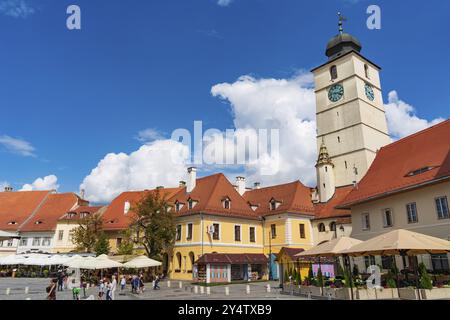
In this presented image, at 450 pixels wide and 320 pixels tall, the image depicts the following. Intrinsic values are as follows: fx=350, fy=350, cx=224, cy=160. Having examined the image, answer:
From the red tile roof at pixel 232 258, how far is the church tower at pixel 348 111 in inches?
523

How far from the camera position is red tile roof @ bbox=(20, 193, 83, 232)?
53375 mm

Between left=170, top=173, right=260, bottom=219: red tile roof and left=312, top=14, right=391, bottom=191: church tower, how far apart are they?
1195cm

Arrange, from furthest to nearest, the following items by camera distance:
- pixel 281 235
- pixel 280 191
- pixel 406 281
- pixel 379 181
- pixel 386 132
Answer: pixel 386 132, pixel 280 191, pixel 281 235, pixel 379 181, pixel 406 281

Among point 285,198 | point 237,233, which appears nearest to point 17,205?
point 237,233

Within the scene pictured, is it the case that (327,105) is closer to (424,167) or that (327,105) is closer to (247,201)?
(247,201)

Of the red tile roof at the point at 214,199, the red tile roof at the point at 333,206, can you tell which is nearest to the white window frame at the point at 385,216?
the red tile roof at the point at 333,206

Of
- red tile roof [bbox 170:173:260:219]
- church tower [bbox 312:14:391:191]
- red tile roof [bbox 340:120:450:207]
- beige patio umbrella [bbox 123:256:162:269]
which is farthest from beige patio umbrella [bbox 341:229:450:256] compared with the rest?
church tower [bbox 312:14:391:191]

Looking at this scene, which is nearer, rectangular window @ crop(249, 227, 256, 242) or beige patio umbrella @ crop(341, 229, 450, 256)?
beige patio umbrella @ crop(341, 229, 450, 256)

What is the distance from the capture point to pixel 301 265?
25.7 meters

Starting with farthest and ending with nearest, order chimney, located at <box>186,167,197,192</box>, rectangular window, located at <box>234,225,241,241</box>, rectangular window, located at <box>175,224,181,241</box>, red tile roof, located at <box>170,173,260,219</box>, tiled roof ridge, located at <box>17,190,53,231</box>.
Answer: tiled roof ridge, located at <box>17,190,53,231</box>
chimney, located at <box>186,167,197,192</box>
rectangular window, located at <box>234,225,241,241</box>
rectangular window, located at <box>175,224,181,241</box>
red tile roof, located at <box>170,173,260,219</box>

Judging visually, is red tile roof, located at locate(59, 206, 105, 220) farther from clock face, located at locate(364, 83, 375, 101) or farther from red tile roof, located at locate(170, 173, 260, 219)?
clock face, located at locate(364, 83, 375, 101)
